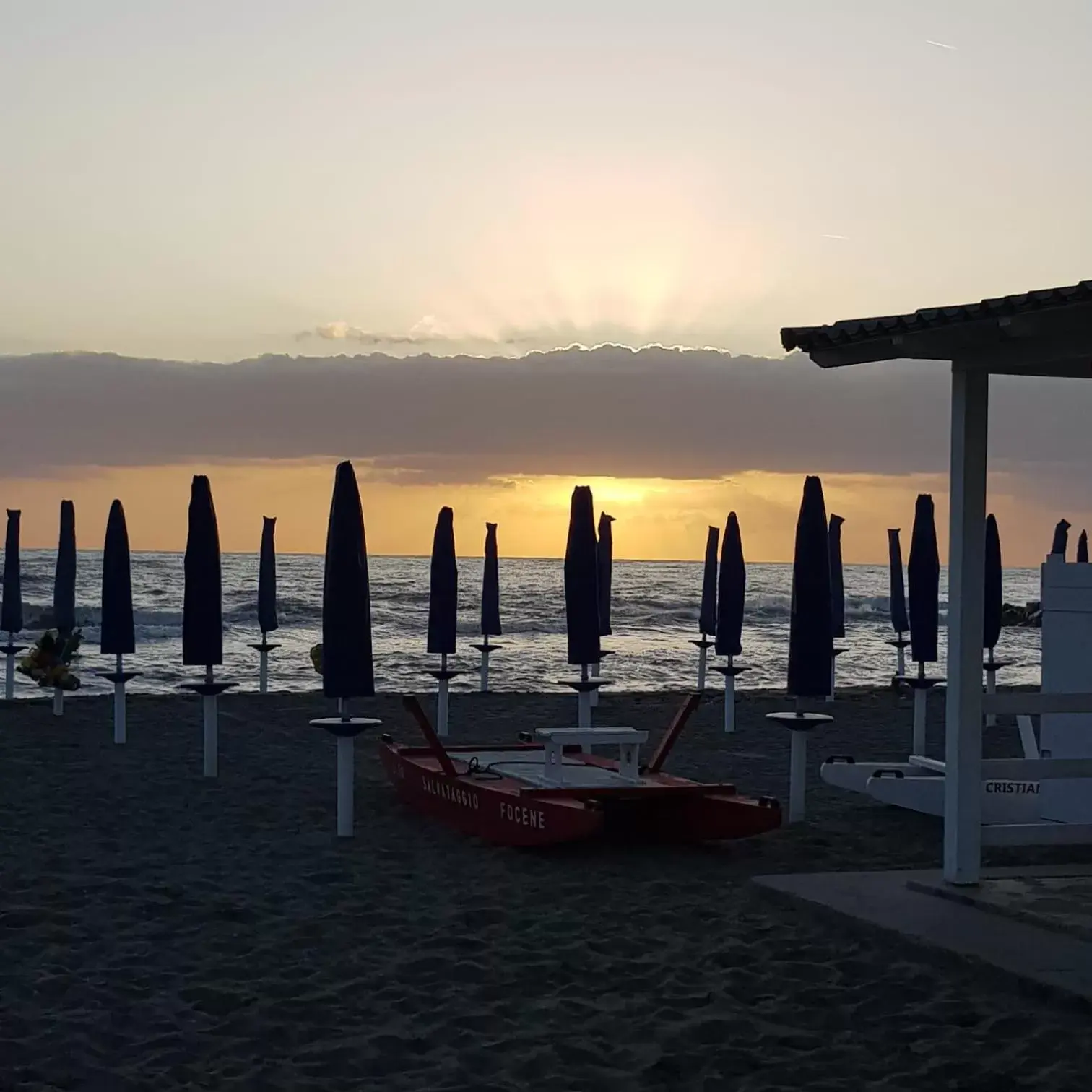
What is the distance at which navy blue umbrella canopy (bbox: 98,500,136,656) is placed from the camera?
40.6 ft

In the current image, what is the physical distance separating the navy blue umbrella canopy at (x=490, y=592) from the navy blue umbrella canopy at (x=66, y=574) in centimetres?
546

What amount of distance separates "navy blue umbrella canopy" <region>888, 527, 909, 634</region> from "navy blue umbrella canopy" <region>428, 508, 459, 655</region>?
22.0ft

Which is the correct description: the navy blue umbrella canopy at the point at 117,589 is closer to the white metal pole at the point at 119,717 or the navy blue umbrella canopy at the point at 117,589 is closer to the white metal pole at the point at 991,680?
the white metal pole at the point at 119,717

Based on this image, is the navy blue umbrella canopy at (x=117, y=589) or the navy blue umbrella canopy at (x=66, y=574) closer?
the navy blue umbrella canopy at (x=117, y=589)

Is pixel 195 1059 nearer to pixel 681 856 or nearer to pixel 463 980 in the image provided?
pixel 463 980

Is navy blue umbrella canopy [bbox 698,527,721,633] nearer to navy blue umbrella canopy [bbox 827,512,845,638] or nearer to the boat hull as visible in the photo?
navy blue umbrella canopy [bbox 827,512,845,638]

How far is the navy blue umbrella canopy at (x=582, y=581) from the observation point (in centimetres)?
1260

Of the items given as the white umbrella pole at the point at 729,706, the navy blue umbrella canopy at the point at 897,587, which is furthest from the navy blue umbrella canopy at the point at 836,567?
the white umbrella pole at the point at 729,706

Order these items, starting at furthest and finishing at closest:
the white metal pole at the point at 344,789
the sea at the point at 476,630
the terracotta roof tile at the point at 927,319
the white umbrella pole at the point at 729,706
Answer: the sea at the point at 476,630
the white umbrella pole at the point at 729,706
the white metal pole at the point at 344,789
the terracotta roof tile at the point at 927,319

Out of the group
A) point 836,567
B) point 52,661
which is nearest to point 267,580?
point 52,661

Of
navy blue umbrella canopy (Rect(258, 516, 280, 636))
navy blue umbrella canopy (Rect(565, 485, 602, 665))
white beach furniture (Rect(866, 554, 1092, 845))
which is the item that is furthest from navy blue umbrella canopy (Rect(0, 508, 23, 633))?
white beach furniture (Rect(866, 554, 1092, 845))

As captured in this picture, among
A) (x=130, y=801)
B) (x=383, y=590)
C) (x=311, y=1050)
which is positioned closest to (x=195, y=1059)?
(x=311, y=1050)

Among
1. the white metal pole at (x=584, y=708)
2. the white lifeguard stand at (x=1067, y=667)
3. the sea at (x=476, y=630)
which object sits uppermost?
the white lifeguard stand at (x=1067, y=667)

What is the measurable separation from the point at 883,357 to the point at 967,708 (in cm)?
183
